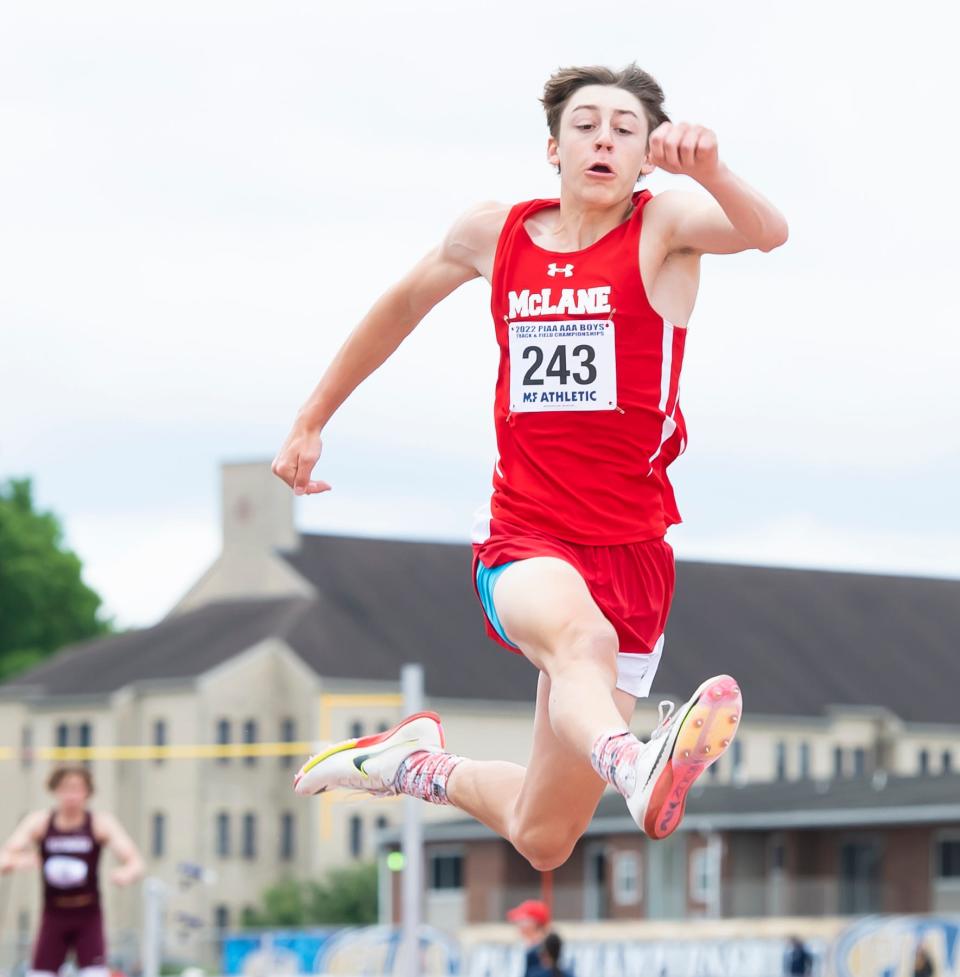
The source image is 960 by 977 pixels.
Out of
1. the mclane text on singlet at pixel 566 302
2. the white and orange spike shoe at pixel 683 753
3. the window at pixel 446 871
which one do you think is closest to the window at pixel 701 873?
the window at pixel 446 871

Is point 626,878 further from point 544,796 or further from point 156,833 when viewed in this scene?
point 544,796

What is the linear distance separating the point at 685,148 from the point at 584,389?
95cm

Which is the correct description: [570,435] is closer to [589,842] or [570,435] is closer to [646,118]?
[646,118]

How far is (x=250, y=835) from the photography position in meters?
78.2

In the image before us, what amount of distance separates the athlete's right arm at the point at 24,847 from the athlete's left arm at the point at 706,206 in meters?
6.31

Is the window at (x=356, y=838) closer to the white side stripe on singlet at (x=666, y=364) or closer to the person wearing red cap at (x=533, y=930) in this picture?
the person wearing red cap at (x=533, y=930)

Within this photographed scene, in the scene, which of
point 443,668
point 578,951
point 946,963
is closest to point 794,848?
point 578,951

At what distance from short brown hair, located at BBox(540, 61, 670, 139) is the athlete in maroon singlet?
21.3 feet

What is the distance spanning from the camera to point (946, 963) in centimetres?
3612

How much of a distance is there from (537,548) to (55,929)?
6536 millimetres

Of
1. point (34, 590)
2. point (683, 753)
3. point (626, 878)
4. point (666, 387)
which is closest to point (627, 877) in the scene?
point (626, 878)

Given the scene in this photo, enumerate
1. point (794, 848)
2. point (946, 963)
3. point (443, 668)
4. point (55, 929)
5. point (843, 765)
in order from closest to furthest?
point (55, 929) → point (946, 963) → point (794, 848) → point (443, 668) → point (843, 765)

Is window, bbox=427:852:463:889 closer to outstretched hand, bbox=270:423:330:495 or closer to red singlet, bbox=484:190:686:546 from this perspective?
outstretched hand, bbox=270:423:330:495

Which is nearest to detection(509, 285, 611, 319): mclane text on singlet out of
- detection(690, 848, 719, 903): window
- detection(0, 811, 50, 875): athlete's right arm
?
detection(0, 811, 50, 875): athlete's right arm
